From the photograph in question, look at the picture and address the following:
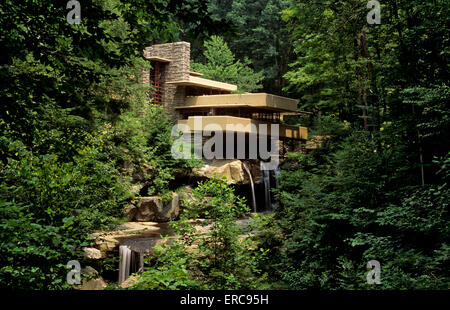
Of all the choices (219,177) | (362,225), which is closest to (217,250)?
(219,177)

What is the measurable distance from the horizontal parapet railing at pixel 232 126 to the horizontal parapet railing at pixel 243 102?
3.95ft

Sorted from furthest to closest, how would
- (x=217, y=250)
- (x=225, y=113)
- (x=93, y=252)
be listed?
(x=225, y=113) < (x=93, y=252) < (x=217, y=250)

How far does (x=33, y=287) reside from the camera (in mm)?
3473

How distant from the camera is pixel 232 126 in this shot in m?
20.0

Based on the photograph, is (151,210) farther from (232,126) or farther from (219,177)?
(219,177)

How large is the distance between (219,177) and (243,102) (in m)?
14.6

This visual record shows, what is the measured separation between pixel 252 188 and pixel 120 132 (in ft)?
25.9

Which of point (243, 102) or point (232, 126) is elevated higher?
point (243, 102)

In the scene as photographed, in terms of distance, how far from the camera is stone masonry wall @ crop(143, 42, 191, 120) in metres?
22.9

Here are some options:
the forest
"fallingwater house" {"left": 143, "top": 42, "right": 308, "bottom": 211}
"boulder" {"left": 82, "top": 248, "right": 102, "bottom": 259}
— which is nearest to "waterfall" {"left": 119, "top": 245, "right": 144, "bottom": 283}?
"boulder" {"left": 82, "top": 248, "right": 102, "bottom": 259}

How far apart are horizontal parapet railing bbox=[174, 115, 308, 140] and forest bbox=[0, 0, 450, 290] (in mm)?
4664

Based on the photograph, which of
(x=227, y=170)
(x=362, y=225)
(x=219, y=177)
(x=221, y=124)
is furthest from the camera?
(x=221, y=124)

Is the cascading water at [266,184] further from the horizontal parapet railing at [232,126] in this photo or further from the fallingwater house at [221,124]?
the horizontal parapet railing at [232,126]
